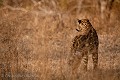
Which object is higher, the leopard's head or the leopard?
the leopard's head

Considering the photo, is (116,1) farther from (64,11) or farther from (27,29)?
(27,29)

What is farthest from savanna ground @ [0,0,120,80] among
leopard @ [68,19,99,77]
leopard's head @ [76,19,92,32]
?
leopard's head @ [76,19,92,32]

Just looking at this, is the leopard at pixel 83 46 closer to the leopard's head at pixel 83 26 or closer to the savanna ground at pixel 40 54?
the leopard's head at pixel 83 26

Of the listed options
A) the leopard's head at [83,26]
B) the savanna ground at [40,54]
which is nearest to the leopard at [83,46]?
the leopard's head at [83,26]

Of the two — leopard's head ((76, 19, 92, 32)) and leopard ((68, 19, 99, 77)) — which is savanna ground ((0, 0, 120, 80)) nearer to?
leopard ((68, 19, 99, 77))

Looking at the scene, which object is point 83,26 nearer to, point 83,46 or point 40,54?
point 83,46

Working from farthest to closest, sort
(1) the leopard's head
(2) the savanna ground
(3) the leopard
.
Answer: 1. (1) the leopard's head
2. (3) the leopard
3. (2) the savanna ground

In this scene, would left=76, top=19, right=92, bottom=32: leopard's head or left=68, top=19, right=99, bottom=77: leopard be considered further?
left=76, top=19, right=92, bottom=32: leopard's head

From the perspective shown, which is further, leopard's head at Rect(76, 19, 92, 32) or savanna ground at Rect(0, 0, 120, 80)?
leopard's head at Rect(76, 19, 92, 32)

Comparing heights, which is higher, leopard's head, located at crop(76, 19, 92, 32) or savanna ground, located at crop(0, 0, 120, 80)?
leopard's head, located at crop(76, 19, 92, 32)

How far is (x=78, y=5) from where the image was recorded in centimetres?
1906

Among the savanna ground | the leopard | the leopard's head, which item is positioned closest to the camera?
the savanna ground

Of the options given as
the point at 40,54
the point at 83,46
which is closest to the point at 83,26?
the point at 83,46

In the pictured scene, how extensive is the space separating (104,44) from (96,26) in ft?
13.3
